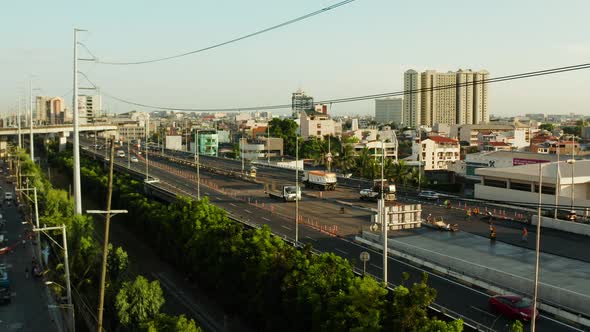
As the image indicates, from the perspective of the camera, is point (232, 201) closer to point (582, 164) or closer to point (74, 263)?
point (74, 263)

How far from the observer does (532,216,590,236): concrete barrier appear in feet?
110

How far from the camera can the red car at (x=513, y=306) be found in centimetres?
1904

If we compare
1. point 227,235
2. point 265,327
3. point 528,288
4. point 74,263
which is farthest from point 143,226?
point 528,288

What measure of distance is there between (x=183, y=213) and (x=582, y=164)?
36.1m

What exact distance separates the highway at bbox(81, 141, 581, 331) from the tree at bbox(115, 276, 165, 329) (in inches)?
329

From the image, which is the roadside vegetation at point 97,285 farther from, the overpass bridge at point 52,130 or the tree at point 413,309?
the overpass bridge at point 52,130

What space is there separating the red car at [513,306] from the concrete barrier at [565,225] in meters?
16.5

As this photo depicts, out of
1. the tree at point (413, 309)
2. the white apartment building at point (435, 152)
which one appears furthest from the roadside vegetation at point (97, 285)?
the white apartment building at point (435, 152)

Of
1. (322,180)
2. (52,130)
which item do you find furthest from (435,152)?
(52,130)

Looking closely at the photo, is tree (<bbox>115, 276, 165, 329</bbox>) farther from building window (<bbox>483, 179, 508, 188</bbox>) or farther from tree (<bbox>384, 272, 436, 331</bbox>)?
building window (<bbox>483, 179, 508, 188</bbox>)

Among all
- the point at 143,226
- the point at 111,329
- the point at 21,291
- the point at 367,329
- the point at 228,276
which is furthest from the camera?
the point at 143,226

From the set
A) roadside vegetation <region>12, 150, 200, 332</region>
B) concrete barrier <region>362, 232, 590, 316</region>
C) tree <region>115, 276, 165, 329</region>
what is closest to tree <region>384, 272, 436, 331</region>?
roadside vegetation <region>12, 150, 200, 332</region>

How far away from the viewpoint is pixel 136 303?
71.2 feet

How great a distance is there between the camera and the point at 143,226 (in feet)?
135
